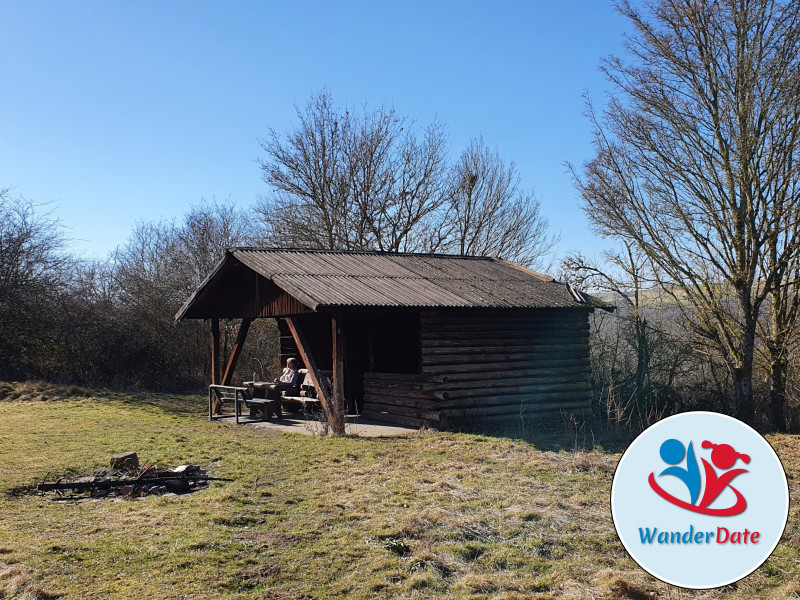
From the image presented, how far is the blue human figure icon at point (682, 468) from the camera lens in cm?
321

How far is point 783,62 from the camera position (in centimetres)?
1252

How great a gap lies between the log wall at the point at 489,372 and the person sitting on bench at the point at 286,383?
1.75 meters

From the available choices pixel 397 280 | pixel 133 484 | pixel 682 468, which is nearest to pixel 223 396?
pixel 397 280

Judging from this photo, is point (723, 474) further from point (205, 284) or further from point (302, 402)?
point (205, 284)

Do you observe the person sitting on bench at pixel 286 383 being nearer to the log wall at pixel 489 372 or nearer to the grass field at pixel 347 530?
the log wall at pixel 489 372

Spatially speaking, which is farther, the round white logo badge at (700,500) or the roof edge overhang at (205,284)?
the roof edge overhang at (205,284)

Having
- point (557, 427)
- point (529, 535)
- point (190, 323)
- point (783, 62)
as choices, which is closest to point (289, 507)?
point (529, 535)

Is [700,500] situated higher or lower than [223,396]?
lower

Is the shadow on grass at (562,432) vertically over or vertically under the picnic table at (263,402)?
under

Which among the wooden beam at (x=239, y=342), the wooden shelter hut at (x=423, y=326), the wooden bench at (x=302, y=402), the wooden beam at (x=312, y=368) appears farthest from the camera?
the wooden beam at (x=239, y=342)

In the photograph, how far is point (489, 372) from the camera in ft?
46.6

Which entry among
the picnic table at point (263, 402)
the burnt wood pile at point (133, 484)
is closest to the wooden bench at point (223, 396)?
the picnic table at point (263, 402)

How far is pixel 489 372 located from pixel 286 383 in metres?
4.58

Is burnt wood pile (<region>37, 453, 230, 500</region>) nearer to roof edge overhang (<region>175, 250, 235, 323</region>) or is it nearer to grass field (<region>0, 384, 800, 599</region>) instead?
grass field (<region>0, 384, 800, 599</region>)
